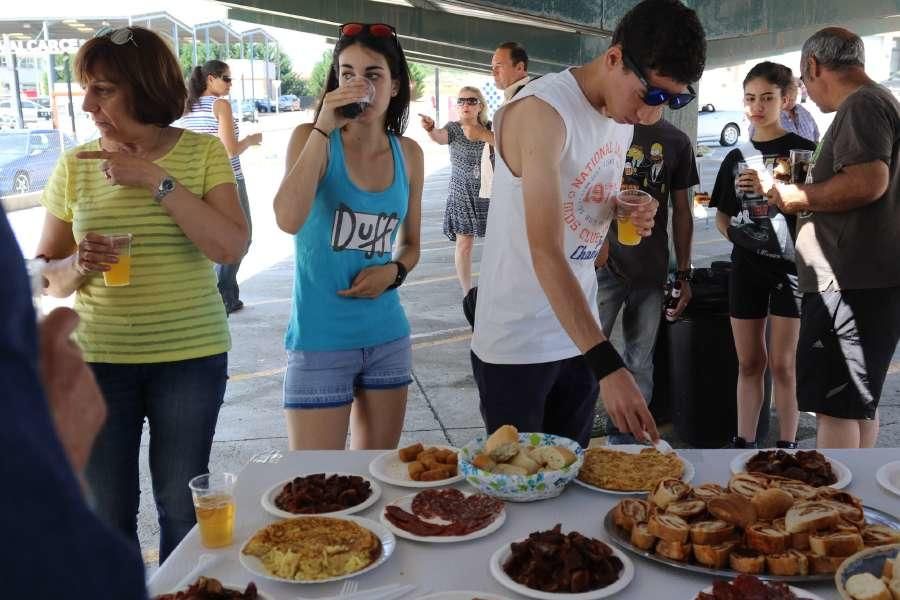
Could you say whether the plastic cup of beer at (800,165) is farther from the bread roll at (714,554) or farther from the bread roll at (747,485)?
the bread roll at (714,554)

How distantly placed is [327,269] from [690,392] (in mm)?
3026

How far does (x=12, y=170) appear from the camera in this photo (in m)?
17.5

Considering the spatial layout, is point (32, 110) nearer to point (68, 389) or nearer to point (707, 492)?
point (707, 492)

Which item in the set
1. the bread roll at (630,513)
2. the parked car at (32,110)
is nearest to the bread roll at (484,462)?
the bread roll at (630,513)

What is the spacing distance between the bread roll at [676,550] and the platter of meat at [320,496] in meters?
0.74

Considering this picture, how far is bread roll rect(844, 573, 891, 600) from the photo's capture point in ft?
5.07

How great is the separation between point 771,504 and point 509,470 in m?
0.62

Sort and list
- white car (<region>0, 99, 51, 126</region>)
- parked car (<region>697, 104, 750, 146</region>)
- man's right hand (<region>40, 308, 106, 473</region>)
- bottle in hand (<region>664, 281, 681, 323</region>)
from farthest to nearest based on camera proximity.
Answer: parked car (<region>697, 104, 750, 146</region>) → white car (<region>0, 99, 51, 126</region>) → bottle in hand (<region>664, 281, 681, 323</region>) → man's right hand (<region>40, 308, 106, 473</region>)

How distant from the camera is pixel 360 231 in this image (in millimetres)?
3035

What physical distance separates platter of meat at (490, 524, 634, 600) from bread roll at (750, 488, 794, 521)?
0.32 m

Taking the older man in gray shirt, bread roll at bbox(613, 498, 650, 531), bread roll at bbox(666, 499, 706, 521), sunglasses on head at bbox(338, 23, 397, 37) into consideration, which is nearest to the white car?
sunglasses on head at bbox(338, 23, 397, 37)

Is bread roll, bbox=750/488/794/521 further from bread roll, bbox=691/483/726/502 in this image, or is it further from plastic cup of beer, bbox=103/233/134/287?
plastic cup of beer, bbox=103/233/134/287

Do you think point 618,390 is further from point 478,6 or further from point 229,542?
point 478,6

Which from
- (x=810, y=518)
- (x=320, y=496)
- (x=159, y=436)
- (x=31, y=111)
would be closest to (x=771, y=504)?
(x=810, y=518)
